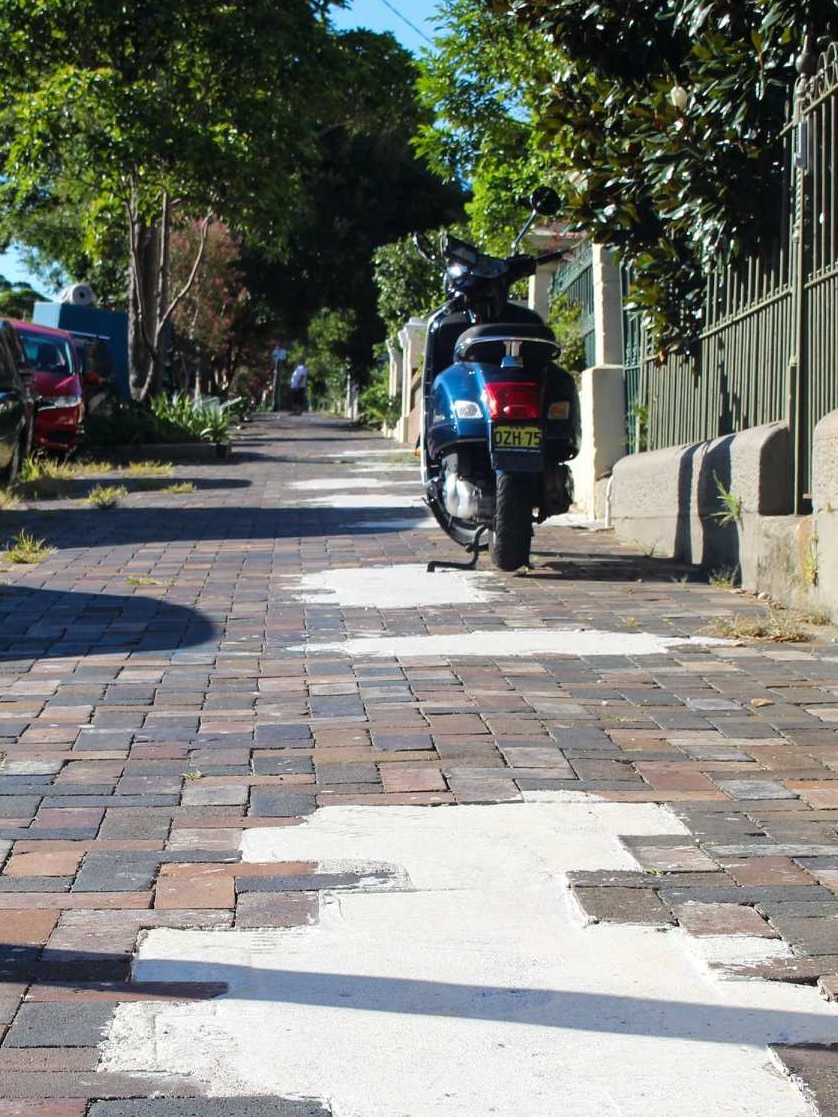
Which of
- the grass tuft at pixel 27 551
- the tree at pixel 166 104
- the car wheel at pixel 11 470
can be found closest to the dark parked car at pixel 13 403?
the car wheel at pixel 11 470

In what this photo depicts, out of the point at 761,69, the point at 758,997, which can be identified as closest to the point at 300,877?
the point at 758,997

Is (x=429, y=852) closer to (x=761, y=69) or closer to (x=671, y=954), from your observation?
(x=671, y=954)

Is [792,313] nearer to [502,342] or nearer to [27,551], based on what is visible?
[502,342]

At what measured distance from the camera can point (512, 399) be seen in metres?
9.12

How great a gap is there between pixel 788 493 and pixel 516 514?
1530 mm

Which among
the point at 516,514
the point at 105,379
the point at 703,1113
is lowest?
the point at 703,1113

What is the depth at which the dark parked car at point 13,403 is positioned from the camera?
14461 millimetres

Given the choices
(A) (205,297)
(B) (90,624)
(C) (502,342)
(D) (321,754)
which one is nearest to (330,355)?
(A) (205,297)

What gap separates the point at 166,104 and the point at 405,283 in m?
16.4

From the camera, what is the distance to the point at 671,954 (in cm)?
337

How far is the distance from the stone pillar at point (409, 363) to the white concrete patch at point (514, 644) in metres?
22.7

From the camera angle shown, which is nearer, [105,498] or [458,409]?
[458,409]

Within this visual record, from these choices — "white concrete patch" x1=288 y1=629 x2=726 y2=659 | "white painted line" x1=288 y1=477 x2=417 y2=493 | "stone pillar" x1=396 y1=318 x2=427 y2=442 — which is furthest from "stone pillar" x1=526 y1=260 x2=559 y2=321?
"stone pillar" x1=396 y1=318 x2=427 y2=442

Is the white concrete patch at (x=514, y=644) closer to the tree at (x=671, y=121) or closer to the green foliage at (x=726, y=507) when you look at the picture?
the green foliage at (x=726, y=507)
